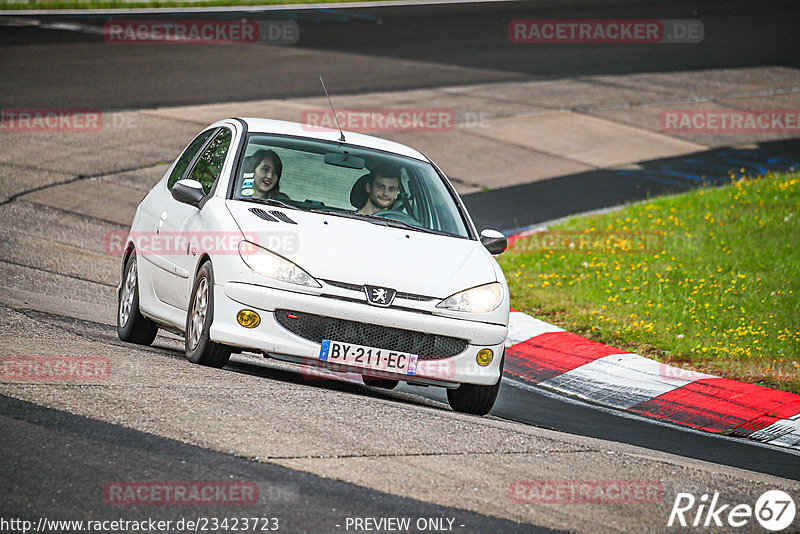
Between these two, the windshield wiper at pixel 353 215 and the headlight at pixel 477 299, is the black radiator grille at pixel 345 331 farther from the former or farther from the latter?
the windshield wiper at pixel 353 215

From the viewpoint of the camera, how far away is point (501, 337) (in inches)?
287

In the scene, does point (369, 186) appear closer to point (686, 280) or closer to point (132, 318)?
point (132, 318)

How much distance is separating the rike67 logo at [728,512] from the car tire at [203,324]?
2858 millimetres

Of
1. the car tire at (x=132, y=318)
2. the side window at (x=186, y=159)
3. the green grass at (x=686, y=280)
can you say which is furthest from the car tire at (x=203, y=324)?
the green grass at (x=686, y=280)

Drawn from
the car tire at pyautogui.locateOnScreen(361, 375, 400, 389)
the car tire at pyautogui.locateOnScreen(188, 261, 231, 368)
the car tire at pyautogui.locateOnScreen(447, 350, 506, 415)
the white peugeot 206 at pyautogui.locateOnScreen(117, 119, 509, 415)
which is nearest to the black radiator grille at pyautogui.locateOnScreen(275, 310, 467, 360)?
the white peugeot 206 at pyautogui.locateOnScreen(117, 119, 509, 415)

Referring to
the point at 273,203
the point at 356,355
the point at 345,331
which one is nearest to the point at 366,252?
the point at 345,331

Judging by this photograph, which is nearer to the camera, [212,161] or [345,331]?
[345,331]

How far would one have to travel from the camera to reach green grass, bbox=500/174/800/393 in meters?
9.84

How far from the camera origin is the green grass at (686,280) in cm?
984

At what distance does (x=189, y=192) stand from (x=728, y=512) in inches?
154

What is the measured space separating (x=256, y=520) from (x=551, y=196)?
11878 millimetres

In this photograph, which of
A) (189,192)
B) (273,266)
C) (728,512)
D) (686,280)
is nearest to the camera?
(728,512)

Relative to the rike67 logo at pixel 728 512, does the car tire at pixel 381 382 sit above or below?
below

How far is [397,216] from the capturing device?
799cm
